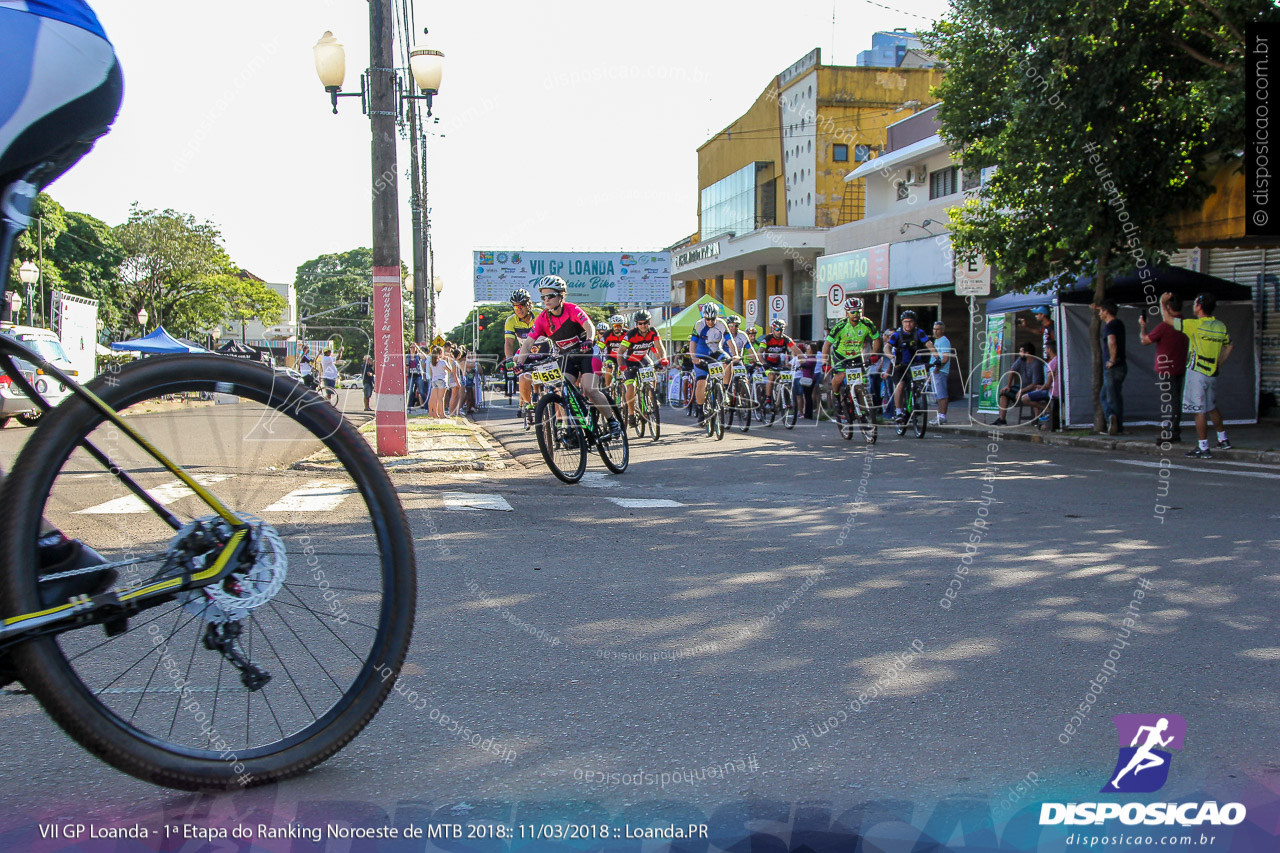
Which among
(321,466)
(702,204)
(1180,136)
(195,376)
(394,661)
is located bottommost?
(394,661)

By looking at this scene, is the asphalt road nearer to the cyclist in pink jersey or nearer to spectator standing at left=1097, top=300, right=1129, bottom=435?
the cyclist in pink jersey

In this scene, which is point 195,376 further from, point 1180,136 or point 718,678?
point 1180,136

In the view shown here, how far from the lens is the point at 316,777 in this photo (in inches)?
102

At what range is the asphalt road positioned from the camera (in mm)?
2680

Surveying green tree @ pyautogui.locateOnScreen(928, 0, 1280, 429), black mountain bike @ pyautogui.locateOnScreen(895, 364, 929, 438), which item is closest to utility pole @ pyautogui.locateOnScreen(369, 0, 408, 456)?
black mountain bike @ pyautogui.locateOnScreen(895, 364, 929, 438)

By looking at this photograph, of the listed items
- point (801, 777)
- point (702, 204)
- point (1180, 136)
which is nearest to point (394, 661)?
point (801, 777)

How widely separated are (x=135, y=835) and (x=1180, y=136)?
1477 cm

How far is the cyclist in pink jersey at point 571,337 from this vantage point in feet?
32.7

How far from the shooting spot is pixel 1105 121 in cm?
1366

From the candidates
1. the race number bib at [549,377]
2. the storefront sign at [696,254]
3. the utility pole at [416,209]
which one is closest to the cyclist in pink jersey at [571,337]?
the race number bib at [549,377]

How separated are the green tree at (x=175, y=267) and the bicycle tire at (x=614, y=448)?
20461 millimetres

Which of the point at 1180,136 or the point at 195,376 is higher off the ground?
the point at 1180,136

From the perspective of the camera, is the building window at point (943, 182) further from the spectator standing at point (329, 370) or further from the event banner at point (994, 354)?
the spectator standing at point (329, 370)

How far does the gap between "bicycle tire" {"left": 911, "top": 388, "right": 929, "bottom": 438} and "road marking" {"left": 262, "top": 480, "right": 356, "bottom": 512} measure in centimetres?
1376
